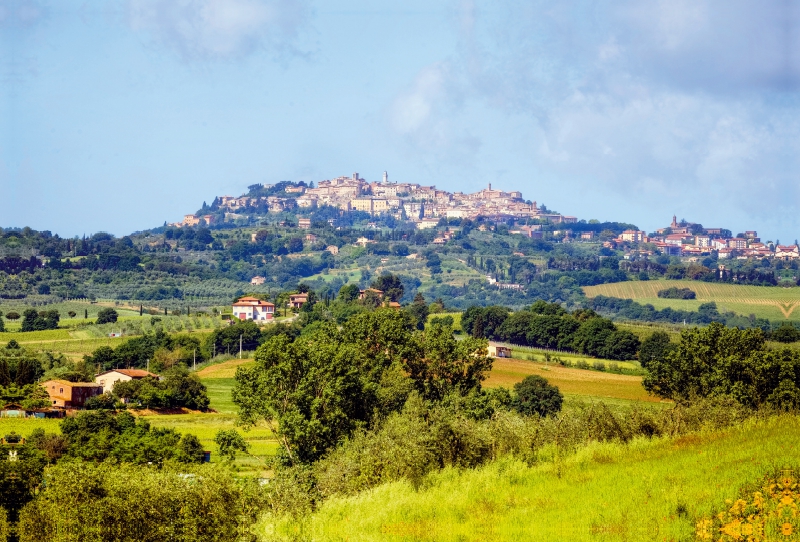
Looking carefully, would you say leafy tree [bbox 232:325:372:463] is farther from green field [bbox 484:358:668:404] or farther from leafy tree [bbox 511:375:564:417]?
green field [bbox 484:358:668:404]

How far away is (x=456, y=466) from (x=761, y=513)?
8.97 metres

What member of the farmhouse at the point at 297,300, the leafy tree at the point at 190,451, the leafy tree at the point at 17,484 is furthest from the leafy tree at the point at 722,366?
the farmhouse at the point at 297,300

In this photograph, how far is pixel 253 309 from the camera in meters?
126

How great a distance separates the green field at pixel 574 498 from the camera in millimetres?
16359

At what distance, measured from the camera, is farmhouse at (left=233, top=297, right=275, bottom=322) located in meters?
123

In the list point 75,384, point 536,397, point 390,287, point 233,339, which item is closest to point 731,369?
point 536,397

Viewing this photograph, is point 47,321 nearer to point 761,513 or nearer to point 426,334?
point 426,334

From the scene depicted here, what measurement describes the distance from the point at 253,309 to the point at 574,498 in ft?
359

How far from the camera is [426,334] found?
1813 inches

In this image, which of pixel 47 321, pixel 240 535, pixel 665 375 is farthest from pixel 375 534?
pixel 47 321

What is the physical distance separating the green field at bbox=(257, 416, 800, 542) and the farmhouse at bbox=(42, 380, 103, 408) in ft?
151

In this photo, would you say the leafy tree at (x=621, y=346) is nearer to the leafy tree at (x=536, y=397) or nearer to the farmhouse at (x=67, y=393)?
the leafy tree at (x=536, y=397)

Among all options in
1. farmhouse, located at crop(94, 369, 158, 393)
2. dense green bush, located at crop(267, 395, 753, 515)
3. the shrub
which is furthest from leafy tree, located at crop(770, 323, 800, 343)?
the shrub

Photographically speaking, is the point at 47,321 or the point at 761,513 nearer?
the point at 761,513
